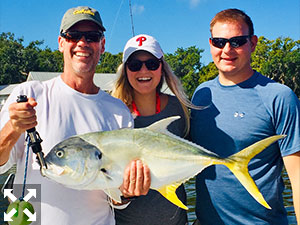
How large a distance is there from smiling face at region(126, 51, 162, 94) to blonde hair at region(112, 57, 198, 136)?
0.15 metres

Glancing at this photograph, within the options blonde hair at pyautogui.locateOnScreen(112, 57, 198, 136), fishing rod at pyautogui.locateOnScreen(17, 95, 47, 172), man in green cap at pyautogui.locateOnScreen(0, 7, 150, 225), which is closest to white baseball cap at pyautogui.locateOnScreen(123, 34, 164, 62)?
blonde hair at pyautogui.locateOnScreen(112, 57, 198, 136)

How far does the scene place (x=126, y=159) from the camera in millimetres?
2539

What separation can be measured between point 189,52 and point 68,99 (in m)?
64.4

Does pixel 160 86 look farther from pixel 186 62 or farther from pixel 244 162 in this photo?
pixel 186 62

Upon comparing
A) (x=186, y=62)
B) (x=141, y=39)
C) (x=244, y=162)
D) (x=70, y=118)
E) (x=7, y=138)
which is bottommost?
(x=244, y=162)

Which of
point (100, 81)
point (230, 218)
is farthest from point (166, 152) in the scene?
point (100, 81)

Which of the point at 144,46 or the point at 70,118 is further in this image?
the point at 144,46

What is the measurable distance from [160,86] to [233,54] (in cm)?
106

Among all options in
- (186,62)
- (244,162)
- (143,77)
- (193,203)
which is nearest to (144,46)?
(143,77)

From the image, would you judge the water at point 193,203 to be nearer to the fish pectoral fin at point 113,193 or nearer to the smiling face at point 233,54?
the smiling face at point 233,54

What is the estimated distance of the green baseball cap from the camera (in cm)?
312

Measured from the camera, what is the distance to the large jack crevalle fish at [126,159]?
7.72 feet

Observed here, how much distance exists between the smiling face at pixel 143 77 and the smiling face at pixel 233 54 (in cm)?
75

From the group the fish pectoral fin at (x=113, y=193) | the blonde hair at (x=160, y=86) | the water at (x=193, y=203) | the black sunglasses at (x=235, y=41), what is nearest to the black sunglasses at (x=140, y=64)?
the blonde hair at (x=160, y=86)
